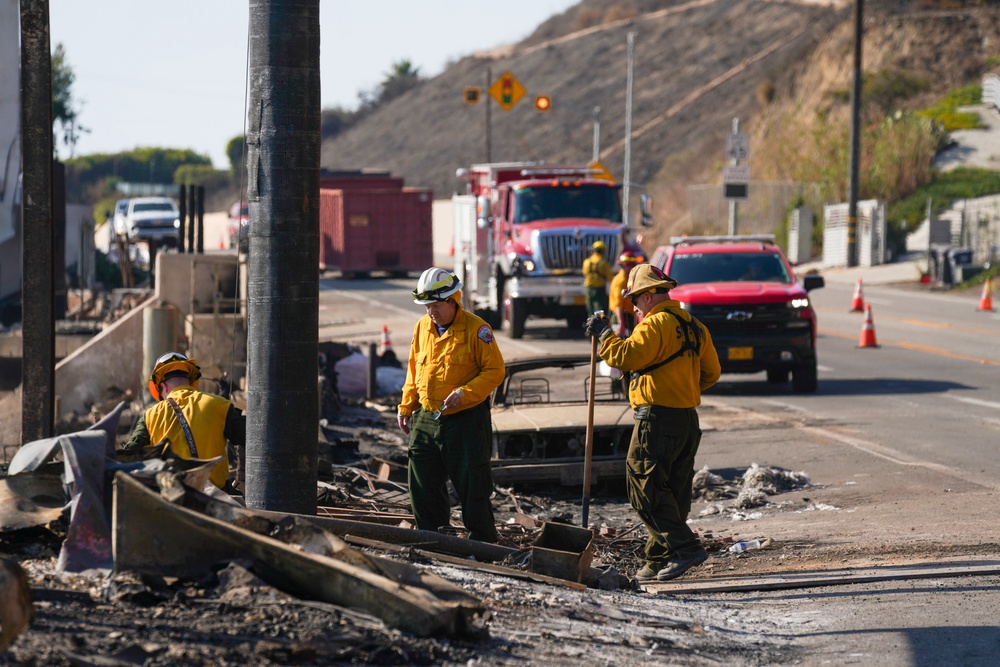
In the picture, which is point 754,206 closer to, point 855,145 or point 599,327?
point 855,145

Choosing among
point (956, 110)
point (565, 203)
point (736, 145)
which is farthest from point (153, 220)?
point (956, 110)

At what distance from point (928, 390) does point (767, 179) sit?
41207 mm

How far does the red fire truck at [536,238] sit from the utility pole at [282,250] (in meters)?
18.0

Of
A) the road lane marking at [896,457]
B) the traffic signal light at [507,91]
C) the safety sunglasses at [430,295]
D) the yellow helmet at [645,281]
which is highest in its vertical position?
the traffic signal light at [507,91]

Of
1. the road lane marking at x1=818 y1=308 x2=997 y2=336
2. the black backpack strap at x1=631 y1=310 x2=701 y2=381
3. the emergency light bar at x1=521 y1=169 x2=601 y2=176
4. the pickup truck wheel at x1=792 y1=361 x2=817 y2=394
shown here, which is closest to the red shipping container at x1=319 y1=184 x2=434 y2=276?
the emergency light bar at x1=521 y1=169 x2=601 y2=176

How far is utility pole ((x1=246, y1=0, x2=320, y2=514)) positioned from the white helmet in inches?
42.9

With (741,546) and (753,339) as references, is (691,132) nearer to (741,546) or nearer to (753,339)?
(753,339)

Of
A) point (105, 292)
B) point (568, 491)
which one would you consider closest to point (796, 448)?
point (568, 491)

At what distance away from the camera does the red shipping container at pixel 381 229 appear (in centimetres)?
4662

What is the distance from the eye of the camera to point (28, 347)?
11.1 metres

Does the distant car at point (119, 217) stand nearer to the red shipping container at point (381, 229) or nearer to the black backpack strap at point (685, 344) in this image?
the red shipping container at point (381, 229)

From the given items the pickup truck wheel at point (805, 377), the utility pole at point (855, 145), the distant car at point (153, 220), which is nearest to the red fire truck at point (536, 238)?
Result: the pickup truck wheel at point (805, 377)

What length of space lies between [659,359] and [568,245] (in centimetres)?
1722

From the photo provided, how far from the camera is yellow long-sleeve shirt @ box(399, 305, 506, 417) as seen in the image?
27.7 feet
